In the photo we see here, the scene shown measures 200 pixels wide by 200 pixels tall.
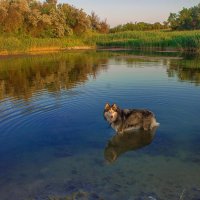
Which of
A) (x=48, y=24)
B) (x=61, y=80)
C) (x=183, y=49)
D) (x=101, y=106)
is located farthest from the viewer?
(x=48, y=24)

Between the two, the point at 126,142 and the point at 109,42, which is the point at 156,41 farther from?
the point at 126,142

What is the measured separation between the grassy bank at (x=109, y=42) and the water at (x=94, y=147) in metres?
31.5

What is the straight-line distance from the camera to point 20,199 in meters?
6.89

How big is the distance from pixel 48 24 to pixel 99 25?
25357 mm

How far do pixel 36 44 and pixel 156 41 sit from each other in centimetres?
2095

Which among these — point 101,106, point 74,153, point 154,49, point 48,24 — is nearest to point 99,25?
point 48,24

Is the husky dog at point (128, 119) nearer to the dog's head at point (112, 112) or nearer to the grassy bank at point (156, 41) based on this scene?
the dog's head at point (112, 112)

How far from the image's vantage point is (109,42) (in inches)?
2530

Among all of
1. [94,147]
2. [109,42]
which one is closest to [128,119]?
[94,147]

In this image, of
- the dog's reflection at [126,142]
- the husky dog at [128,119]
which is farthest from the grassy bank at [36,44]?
the dog's reflection at [126,142]

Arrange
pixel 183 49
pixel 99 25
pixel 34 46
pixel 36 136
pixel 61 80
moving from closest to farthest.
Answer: pixel 36 136
pixel 61 80
pixel 183 49
pixel 34 46
pixel 99 25

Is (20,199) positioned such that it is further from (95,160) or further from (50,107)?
(50,107)

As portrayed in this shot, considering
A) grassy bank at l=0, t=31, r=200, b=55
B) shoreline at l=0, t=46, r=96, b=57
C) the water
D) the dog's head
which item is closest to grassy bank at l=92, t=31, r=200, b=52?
grassy bank at l=0, t=31, r=200, b=55

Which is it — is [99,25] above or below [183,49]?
above
